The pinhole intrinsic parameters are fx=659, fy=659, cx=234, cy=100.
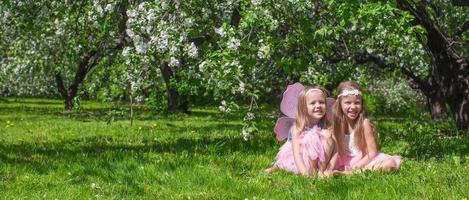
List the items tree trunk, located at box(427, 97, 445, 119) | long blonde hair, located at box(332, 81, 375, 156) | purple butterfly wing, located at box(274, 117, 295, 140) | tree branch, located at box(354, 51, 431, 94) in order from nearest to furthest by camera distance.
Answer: long blonde hair, located at box(332, 81, 375, 156) < purple butterfly wing, located at box(274, 117, 295, 140) < tree branch, located at box(354, 51, 431, 94) < tree trunk, located at box(427, 97, 445, 119)

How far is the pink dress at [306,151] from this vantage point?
7250 millimetres

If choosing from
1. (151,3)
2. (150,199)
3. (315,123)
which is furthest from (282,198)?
(151,3)

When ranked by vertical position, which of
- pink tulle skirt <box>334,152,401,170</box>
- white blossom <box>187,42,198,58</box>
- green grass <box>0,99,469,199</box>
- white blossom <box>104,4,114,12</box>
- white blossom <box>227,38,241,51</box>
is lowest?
green grass <box>0,99,469,199</box>

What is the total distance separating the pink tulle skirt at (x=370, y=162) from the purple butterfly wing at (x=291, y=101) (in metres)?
0.80

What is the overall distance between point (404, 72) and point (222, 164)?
1749 cm

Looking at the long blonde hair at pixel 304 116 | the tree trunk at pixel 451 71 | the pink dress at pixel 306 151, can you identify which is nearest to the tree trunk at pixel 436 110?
the tree trunk at pixel 451 71

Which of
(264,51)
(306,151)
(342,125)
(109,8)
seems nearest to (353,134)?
(342,125)

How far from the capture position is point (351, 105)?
7.65 meters

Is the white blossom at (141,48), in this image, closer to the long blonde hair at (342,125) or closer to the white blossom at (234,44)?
the white blossom at (234,44)

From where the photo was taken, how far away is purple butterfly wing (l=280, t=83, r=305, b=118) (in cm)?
798

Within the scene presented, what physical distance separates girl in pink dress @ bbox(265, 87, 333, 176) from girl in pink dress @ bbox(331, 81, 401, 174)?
22cm

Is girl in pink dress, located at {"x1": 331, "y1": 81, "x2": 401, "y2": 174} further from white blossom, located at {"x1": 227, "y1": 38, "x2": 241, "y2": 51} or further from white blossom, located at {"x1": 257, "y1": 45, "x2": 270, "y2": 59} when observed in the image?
white blossom, located at {"x1": 227, "y1": 38, "x2": 241, "y2": 51}

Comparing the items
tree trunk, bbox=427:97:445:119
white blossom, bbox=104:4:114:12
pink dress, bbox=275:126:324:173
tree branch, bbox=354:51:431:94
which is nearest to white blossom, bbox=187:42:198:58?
pink dress, bbox=275:126:324:173

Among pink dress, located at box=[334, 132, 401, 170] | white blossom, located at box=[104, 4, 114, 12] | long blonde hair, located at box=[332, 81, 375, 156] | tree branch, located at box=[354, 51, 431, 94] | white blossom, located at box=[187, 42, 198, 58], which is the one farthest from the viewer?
tree branch, located at box=[354, 51, 431, 94]
